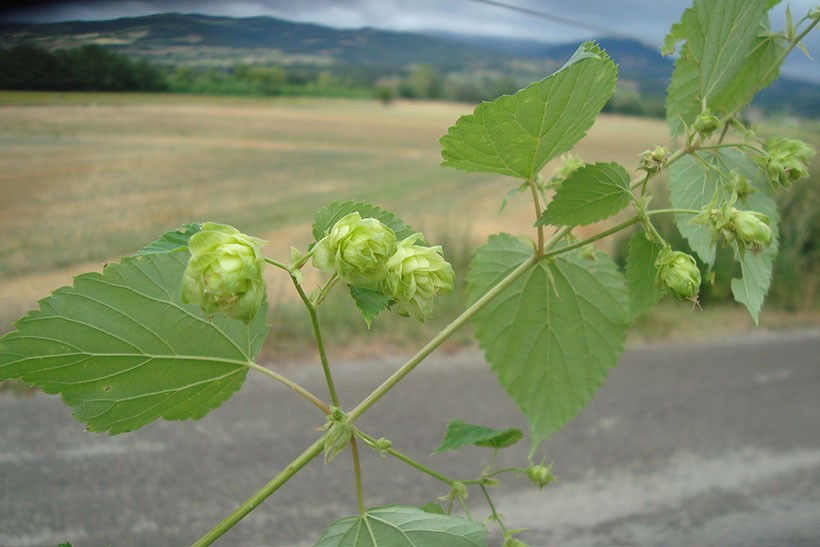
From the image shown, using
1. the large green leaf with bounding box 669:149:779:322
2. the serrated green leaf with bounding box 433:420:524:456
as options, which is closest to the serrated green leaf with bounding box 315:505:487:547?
the serrated green leaf with bounding box 433:420:524:456

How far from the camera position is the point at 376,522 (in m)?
0.27

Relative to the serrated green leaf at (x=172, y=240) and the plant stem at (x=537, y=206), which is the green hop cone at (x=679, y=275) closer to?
the plant stem at (x=537, y=206)

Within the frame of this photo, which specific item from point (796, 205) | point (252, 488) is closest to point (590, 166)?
point (252, 488)

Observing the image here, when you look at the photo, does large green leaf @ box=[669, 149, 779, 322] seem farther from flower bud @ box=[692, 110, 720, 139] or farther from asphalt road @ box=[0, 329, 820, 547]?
asphalt road @ box=[0, 329, 820, 547]

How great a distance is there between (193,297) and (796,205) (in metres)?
2.56

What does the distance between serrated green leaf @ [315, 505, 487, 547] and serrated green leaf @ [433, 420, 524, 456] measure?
50mm

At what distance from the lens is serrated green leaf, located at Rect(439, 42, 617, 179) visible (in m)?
0.23

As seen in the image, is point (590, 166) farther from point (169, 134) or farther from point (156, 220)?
point (169, 134)

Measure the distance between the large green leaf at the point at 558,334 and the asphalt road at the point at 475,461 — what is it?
0.94 ft

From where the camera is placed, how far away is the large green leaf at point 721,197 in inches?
11.8

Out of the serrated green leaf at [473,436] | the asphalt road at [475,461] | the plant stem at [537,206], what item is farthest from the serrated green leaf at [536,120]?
the asphalt road at [475,461]

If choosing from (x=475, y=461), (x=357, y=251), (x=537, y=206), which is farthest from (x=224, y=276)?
(x=475, y=461)

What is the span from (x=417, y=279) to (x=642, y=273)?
0.13 meters

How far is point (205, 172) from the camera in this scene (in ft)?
4.66
